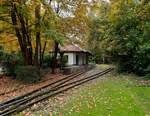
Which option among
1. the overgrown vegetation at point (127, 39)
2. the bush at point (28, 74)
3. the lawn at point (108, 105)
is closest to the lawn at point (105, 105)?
the lawn at point (108, 105)

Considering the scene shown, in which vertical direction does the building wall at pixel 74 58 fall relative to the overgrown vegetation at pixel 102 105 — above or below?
below

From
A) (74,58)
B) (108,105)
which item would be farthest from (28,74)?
(74,58)

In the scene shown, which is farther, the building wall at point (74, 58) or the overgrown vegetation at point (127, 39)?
the building wall at point (74, 58)

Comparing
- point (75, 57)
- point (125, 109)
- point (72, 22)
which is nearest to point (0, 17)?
point (72, 22)

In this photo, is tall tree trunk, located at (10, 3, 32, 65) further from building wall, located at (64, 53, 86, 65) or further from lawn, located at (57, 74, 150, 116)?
building wall, located at (64, 53, 86, 65)

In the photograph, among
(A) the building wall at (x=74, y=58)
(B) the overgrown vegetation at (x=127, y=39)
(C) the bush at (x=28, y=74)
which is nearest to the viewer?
(C) the bush at (x=28, y=74)

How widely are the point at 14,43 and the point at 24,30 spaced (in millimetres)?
3912

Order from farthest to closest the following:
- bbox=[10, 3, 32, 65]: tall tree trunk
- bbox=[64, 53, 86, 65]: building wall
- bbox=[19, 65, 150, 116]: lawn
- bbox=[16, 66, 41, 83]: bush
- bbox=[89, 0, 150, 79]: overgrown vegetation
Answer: bbox=[64, 53, 86, 65]: building wall, bbox=[89, 0, 150, 79]: overgrown vegetation, bbox=[10, 3, 32, 65]: tall tree trunk, bbox=[16, 66, 41, 83]: bush, bbox=[19, 65, 150, 116]: lawn

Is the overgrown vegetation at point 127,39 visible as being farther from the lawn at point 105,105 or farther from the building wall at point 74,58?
the building wall at point 74,58

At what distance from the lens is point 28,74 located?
24812mm

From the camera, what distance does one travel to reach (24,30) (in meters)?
26.6

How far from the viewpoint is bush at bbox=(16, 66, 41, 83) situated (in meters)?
24.8

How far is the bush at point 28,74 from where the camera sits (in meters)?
24.8

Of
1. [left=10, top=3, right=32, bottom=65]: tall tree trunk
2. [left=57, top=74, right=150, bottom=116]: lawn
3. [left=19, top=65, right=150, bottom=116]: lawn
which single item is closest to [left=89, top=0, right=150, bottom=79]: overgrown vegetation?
[left=10, top=3, right=32, bottom=65]: tall tree trunk
